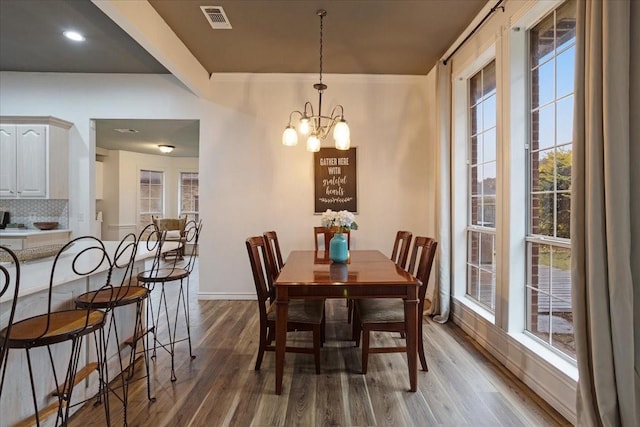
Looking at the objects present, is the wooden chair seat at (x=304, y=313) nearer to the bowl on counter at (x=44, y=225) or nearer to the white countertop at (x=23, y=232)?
the white countertop at (x=23, y=232)

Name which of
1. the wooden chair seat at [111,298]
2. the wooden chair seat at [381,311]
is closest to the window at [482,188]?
the wooden chair seat at [381,311]

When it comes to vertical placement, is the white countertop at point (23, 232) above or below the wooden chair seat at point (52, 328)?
above

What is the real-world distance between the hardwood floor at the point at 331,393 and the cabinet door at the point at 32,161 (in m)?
3.05

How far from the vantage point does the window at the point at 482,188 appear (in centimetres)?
311

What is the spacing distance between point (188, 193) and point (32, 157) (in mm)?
4666

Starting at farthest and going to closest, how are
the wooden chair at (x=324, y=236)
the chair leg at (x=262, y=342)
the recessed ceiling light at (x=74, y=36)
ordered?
the wooden chair at (x=324, y=236)
the recessed ceiling light at (x=74, y=36)
the chair leg at (x=262, y=342)

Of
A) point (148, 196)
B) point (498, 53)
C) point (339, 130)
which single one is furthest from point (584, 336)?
point (148, 196)

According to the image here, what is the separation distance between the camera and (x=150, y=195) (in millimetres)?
8312

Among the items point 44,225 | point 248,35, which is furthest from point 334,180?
point 44,225

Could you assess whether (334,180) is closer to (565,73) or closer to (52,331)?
(565,73)

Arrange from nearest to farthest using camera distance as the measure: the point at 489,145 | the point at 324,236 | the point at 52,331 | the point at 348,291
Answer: the point at 52,331
the point at 348,291
the point at 489,145
the point at 324,236

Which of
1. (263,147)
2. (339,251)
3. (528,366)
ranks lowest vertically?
(528,366)

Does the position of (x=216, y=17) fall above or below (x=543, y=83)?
above

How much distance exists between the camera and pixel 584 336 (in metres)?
1.63
